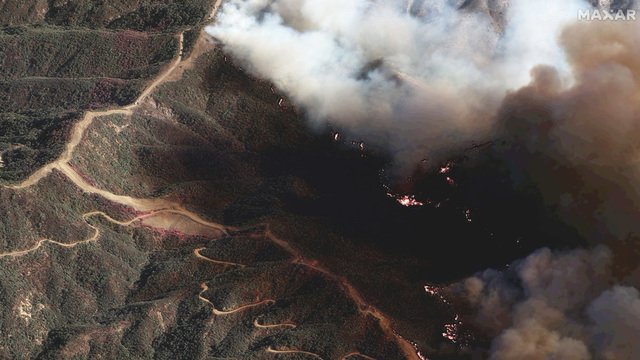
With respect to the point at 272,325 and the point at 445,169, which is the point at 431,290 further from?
the point at 445,169

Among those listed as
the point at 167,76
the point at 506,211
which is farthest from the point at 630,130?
the point at 167,76

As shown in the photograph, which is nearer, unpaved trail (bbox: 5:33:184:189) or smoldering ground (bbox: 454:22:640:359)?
smoldering ground (bbox: 454:22:640:359)

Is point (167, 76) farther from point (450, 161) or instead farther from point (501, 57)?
point (501, 57)

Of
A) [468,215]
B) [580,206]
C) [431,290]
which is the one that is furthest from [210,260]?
[580,206]

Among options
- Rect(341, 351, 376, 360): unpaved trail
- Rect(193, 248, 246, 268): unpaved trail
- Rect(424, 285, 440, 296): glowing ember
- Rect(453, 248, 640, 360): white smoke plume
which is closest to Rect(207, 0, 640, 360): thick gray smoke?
Rect(453, 248, 640, 360): white smoke plume

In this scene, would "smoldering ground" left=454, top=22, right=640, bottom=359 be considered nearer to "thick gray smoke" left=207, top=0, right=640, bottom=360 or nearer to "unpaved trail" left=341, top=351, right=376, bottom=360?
"thick gray smoke" left=207, top=0, right=640, bottom=360
